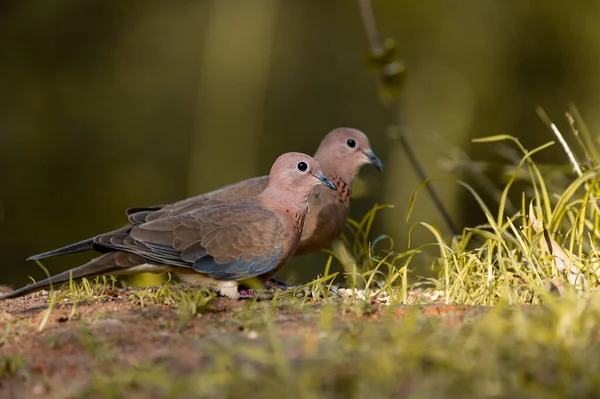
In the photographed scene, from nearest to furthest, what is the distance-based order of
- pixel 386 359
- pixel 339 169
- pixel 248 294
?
pixel 386 359
pixel 248 294
pixel 339 169

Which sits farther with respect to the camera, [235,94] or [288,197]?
[235,94]

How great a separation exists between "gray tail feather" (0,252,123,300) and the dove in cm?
22

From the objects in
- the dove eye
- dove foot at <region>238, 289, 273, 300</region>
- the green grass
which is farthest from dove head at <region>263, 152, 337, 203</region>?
the green grass

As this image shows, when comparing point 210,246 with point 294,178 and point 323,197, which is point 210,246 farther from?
point 323,197

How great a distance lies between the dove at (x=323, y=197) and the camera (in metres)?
5.17

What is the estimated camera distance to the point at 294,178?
4723mm

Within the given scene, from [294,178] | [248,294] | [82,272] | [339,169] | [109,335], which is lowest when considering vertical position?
[248,294]

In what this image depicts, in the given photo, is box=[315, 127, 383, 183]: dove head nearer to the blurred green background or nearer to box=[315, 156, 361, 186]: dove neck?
box=[315, 156, 361, 186]: dove neck

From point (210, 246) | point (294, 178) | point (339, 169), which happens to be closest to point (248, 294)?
point (210, 246)

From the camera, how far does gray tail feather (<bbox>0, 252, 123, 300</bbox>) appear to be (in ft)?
13.1

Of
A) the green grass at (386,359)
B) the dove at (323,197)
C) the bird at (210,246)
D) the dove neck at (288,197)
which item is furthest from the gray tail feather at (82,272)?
the dove neck at (288,197)

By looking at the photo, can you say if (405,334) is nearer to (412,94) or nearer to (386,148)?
(412,94)

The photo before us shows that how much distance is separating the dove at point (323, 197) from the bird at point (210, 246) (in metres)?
0.26

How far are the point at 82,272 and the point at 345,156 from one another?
7.88ft
